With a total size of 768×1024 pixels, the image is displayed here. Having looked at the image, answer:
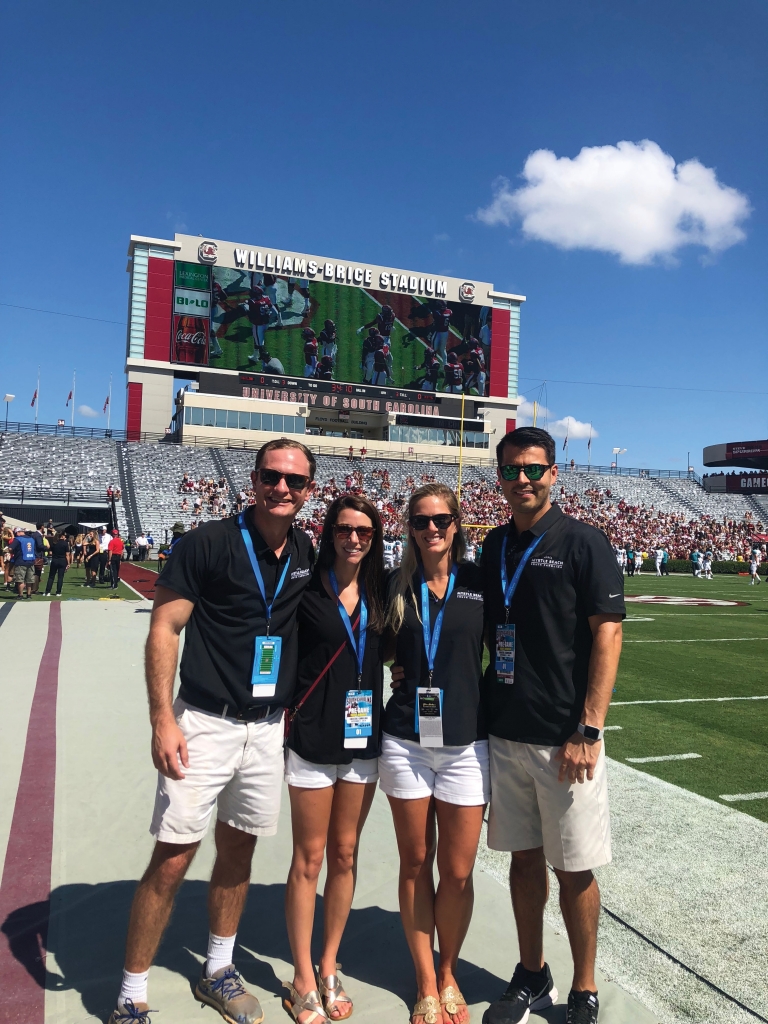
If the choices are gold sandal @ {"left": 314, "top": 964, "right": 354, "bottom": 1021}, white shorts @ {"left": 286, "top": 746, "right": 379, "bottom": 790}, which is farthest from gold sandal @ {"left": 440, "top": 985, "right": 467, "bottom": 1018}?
white shorts @ {"left": 286, "top": 746, "right": 379, "bottom": 790}

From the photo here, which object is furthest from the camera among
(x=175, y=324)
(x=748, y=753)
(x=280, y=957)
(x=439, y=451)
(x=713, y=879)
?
(x=439, y=451)

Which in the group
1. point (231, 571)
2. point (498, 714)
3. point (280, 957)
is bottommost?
point (280, 957)

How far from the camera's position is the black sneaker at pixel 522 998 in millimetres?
2475

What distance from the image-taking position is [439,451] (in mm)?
54531

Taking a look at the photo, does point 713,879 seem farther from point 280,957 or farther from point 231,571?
point 231,571

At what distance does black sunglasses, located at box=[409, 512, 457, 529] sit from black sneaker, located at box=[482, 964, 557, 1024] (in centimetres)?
157

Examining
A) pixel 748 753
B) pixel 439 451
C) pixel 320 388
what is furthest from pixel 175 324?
pixel 748 753

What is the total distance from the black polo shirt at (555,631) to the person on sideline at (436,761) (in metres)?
0.16

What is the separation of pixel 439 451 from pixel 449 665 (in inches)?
2058

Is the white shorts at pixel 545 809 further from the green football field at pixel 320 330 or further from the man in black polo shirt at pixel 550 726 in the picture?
the green football field at pixel 320 330

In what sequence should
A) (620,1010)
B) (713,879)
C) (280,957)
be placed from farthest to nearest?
(713,879) → (280,957) → (620,1010)

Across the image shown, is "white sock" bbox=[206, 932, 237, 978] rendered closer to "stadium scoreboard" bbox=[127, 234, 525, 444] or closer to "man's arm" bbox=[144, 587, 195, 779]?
"man's arm" bbox=[144, 587, 195, 779]

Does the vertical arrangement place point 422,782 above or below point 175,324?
below

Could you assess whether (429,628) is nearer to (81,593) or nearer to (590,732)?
(590,732)
